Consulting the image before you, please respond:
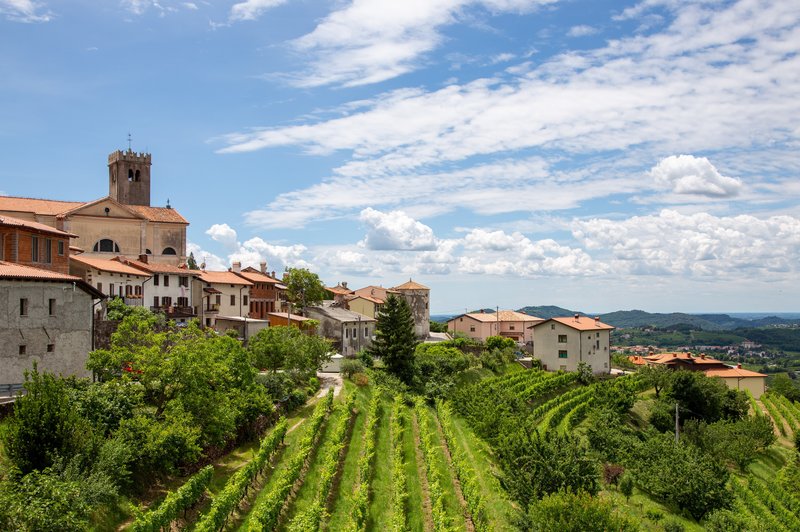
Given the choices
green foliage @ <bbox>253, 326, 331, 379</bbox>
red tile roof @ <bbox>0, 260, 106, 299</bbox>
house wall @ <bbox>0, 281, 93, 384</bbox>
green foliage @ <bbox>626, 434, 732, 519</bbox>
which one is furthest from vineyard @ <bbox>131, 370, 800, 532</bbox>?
red tile roof @ <bbox>0, 260, 106, 299</bbox>

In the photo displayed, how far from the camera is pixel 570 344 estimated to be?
83562mm

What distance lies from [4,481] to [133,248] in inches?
1997

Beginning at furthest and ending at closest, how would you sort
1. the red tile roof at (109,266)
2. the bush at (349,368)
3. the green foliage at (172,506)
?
the bush at (349,368), the red tile roof at (109,266), the green foliage at (172,506)

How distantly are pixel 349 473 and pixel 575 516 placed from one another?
12.6 m

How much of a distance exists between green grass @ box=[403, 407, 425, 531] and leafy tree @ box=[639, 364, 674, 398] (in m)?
40.2

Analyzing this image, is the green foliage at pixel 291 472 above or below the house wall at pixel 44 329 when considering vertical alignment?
below

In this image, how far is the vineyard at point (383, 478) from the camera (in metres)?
27.6

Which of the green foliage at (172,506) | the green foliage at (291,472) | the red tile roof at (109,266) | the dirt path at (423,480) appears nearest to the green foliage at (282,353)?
the green foliage at (291,472)

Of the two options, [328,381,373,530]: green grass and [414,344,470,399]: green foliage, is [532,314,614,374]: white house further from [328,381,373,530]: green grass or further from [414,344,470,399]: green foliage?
[328,381,373,530]: green grass

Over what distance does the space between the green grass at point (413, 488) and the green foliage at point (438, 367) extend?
16256mm

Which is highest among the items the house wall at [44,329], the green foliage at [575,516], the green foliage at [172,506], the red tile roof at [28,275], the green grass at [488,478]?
the red tile roof at [28,275]

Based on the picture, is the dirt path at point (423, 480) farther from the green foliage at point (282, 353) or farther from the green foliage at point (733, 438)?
the green foliage at point (733, 438)

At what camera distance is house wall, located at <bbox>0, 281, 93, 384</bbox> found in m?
33.2

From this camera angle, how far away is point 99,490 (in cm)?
2392
